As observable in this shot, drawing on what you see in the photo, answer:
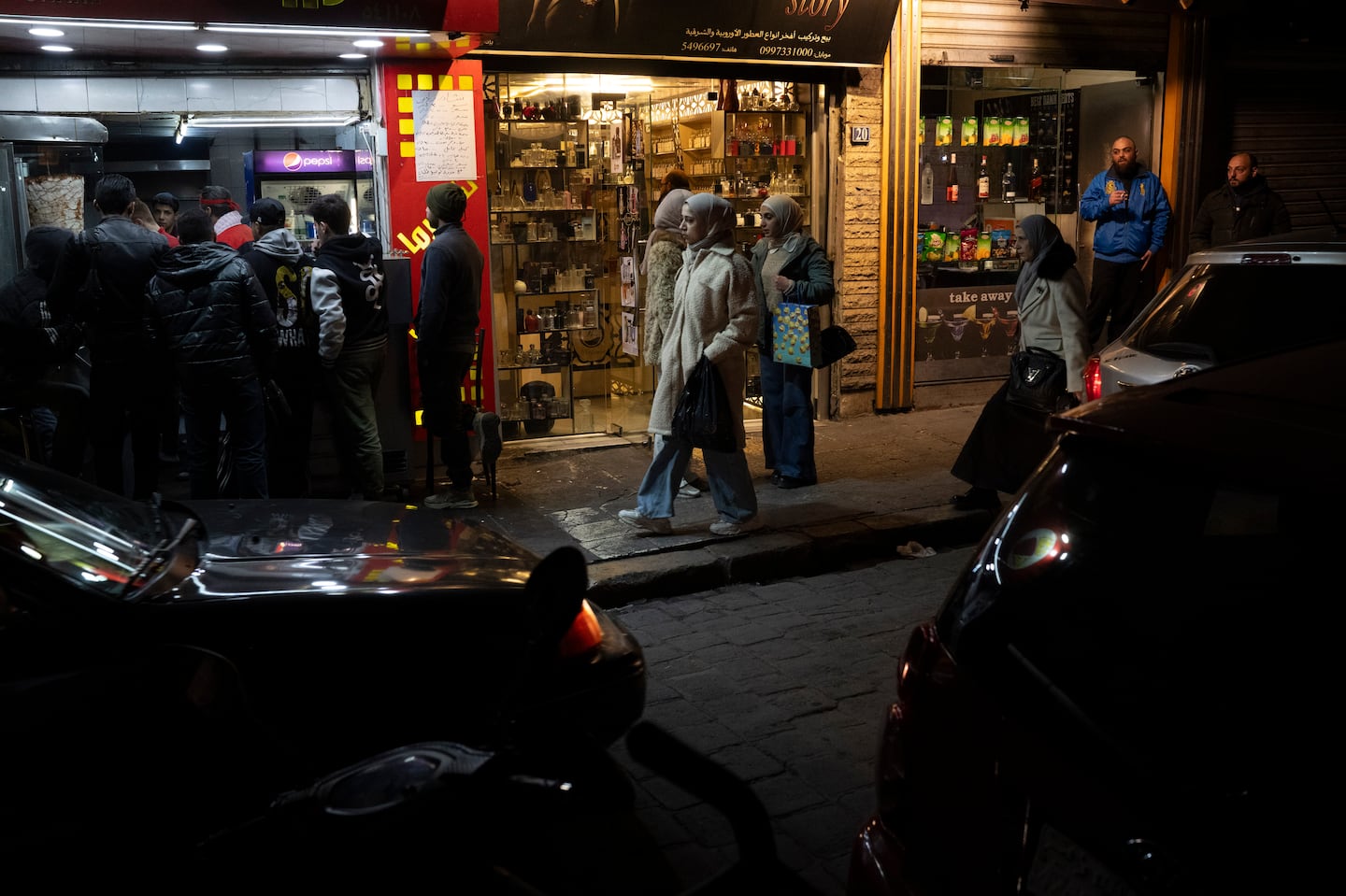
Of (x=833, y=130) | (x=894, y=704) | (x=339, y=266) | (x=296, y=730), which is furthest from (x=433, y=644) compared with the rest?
(x=833, y=130)

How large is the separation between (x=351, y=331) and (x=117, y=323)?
4.61 feet

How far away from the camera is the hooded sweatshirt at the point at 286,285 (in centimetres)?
782

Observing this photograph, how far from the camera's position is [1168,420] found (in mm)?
2494

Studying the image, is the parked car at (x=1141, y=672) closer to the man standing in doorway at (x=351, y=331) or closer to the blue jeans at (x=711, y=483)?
the blue jeans at (x=711, y=483)

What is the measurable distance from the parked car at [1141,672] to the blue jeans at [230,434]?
18.5 feet

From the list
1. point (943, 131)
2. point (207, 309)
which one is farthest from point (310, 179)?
point (943, 131)

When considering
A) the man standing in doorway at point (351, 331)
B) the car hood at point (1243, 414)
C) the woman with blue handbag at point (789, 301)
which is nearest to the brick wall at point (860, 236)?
the woman with blue handbag at point (789, 301)

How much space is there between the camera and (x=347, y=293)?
791 cm

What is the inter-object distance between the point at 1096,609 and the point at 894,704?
0.58 meters

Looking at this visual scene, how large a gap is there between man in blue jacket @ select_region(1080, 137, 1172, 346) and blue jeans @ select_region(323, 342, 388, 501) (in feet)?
24.2

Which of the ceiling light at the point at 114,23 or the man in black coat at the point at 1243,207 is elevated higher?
the ceiling light at the point at 114,23

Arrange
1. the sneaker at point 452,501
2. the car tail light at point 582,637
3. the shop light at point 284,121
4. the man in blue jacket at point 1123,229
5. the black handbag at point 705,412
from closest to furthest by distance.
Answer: the car tail light at point 582,637 < the black handbag at point 705,412 < the sneaker at point 452,501 < the shop light at point 284,121 < the man in blue jacket at point 1123,229

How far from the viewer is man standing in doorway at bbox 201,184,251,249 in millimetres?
9102

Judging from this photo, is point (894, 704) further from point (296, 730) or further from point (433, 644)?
→ point (296, 730)
